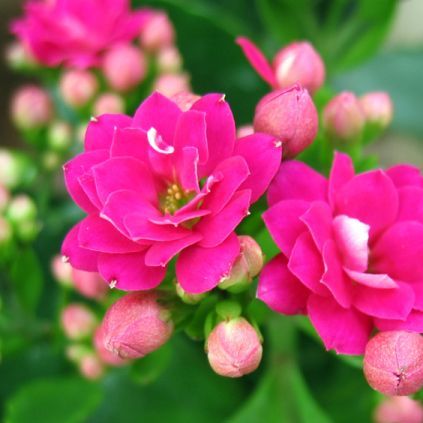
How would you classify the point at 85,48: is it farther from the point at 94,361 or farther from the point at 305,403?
the point at 305,403

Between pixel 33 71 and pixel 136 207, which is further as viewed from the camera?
Result: pixel 33 71

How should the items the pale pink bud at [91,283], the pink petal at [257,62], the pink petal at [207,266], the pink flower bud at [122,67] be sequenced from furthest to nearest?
the pink flower bud at [122,67] → the pale pink bud at [91,283] → the pink petal at [257,62] → the pink petal at [207,266]

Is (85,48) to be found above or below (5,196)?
above

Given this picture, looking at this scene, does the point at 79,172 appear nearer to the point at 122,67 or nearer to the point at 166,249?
the point at 166,249

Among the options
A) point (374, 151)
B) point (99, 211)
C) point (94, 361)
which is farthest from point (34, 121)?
point (374, 151)

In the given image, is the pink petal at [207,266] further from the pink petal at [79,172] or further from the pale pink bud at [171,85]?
the pale pink bud at [171,85]

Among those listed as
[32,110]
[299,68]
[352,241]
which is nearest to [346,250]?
[352,241]

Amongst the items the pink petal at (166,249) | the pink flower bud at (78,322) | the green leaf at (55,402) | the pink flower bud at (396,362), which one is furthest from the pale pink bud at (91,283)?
the pink flower bud at (396,362)
